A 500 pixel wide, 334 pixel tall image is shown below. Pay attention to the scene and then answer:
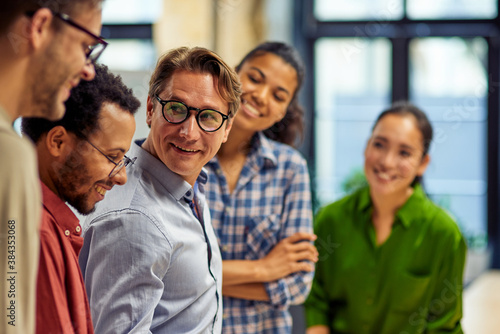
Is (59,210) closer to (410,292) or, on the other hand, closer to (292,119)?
(292,119)

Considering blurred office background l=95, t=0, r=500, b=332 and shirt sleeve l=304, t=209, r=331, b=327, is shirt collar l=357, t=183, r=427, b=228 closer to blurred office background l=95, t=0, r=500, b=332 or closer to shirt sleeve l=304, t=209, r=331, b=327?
shirt sleeve l=304, t=209, r=331, b=327

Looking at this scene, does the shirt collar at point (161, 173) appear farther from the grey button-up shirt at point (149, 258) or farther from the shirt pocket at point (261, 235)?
the shirt pocket at point (261, 235)

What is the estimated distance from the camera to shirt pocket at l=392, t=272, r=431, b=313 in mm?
1703

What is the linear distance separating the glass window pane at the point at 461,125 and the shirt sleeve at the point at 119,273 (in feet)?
15.5

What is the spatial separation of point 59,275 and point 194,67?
36cm

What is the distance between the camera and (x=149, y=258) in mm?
848

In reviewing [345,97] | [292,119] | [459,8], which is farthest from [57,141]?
[459,8]

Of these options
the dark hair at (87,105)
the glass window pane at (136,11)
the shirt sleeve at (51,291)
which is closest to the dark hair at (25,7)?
the dark hair at (87,105)

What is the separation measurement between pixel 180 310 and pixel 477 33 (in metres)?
5.04

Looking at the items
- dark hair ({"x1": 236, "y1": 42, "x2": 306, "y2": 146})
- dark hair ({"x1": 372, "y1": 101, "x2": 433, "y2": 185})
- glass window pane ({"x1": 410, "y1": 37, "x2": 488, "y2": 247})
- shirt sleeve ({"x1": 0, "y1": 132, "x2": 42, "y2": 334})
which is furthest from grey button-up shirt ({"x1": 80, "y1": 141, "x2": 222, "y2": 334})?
glass window pane ({"x1": 410, "y1": 37, "x2": 488, "y2": 247})

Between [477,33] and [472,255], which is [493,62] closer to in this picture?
[477,33]

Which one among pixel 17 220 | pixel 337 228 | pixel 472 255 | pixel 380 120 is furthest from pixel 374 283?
pixel 472 255

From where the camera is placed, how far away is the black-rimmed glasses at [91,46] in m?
0.60

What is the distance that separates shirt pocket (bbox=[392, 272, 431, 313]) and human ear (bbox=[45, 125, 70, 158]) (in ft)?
4.11
